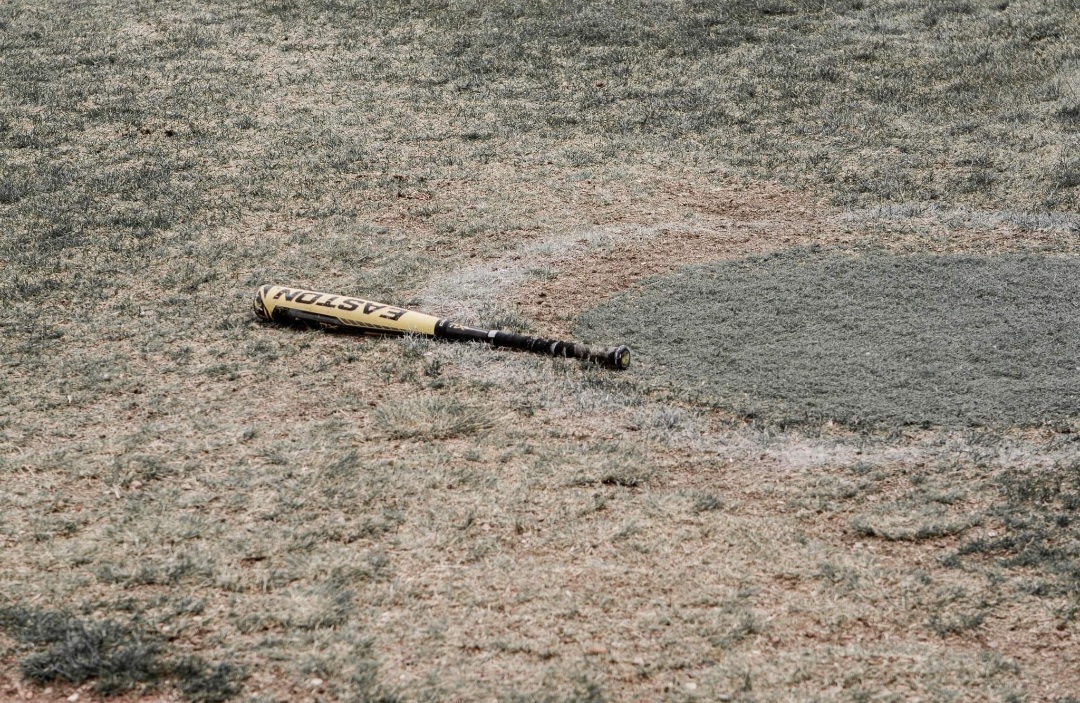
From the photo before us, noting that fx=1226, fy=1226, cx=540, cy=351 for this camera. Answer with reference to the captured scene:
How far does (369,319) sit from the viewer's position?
552 cm

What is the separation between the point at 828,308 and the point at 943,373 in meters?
0.80

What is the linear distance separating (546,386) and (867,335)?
1.46m

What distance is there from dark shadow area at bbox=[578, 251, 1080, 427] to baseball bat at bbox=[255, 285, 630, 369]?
0.35m

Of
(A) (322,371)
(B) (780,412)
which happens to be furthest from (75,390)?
(B) (780,412)

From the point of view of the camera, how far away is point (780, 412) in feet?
15.6

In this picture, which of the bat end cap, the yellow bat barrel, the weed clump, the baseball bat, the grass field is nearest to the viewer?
the weed clump

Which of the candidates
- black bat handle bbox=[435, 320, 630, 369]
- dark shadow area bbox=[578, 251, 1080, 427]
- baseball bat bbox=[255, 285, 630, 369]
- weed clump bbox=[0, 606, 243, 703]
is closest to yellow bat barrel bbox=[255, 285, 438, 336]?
baseball bat bbox=[255, 285, 630, 369]

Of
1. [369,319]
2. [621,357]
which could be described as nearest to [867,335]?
[621,357]

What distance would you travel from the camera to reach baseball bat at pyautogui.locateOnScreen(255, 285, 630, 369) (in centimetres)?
529

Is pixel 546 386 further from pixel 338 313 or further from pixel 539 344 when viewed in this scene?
pixel 338 313

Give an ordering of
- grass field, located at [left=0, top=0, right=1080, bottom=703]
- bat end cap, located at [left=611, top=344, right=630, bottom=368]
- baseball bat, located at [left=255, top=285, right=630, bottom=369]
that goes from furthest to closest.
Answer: baseball bat, located at [left=255, top=285, right=630, bottom=369] < bat end cap, located at [left=611, top=344, right=630, bottom=368] < grass field, located at [left=0, top=0, right=1080, bottom=703]

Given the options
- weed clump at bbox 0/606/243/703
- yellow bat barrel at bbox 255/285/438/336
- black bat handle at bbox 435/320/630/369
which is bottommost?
weed clump at bbox 0/606/243/703

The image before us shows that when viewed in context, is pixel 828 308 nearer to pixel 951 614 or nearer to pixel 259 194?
pixel 951 614

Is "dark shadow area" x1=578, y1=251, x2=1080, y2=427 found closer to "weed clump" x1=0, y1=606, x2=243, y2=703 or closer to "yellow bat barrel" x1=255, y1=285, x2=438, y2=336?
"yellow bat barrel" x1=255, y1=285, x2=438, y2=336
